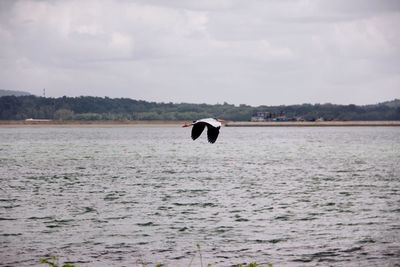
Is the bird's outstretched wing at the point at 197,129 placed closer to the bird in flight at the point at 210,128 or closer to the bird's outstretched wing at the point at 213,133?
the bird in flight at the point at 210,128

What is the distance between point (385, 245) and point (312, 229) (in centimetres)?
400

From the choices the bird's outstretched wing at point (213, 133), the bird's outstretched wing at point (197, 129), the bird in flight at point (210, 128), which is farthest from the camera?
the bird's outstretched wing at point (197, 129)

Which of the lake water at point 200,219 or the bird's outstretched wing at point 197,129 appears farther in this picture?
the lake water at point 200,219

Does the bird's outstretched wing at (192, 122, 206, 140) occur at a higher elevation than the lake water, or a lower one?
higher

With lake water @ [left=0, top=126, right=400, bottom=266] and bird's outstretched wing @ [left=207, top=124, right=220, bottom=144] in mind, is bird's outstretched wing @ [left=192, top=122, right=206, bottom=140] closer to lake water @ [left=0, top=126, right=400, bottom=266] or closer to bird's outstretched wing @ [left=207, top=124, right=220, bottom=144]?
bird's outstretched wing @ [left=207, top=124, right=220, bottom=144]

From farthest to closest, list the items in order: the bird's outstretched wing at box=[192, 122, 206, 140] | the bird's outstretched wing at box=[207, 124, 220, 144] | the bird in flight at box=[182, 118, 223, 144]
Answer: the bird's outstretched wing at box=[192, 122, 206, 140]
the bird's outstretched wing at box=[207, 124, 220, 144]
the bird in flight at box=[182, 118, 223, 144]

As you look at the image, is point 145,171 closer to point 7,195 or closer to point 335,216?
point 7,195

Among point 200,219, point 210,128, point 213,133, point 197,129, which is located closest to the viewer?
point 213,133

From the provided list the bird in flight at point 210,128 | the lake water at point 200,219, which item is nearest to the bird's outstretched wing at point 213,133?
the bird in flight at point 210,128

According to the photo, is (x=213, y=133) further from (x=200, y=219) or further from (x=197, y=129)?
(x=200, y=219)

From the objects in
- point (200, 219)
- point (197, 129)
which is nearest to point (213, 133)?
point (197, 129)

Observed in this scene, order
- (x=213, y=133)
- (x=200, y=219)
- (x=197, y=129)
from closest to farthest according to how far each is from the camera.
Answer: (x=213, y=133), (x=197, y=129), (x=200, y=219)

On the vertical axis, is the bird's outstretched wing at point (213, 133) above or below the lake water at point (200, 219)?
above

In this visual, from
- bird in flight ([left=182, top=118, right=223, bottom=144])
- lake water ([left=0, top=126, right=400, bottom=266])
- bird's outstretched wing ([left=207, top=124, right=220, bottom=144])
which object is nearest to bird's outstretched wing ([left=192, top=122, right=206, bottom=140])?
bird in flight ([left=182, top=118, right=223, bottom=144])
